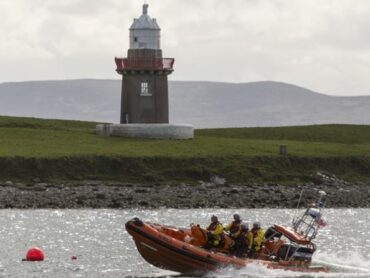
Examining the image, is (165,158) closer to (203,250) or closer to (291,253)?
(291,253)

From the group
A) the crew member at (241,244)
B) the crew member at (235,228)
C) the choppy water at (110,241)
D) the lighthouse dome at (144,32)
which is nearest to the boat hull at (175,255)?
the choppy water at (110,241)

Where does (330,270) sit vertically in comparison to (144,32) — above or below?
below

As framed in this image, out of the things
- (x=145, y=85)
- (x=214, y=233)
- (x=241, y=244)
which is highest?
(x=145, y=85)

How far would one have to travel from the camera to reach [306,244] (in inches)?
2124

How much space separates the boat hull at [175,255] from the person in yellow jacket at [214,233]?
67cm

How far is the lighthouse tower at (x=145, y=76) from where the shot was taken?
100 meters

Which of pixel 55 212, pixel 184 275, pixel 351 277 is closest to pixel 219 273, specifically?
pixel 184 275

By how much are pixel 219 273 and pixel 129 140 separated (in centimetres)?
5196

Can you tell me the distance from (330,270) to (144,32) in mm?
46935

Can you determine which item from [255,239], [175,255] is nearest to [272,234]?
[255,239]

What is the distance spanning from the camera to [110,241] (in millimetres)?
66312

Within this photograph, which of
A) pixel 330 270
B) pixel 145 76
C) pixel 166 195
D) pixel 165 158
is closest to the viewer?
pixel 330 270

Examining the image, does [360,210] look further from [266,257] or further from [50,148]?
[266,257]

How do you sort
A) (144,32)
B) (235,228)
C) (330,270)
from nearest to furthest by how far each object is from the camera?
(235,228)
(330,270)
(144,32)
